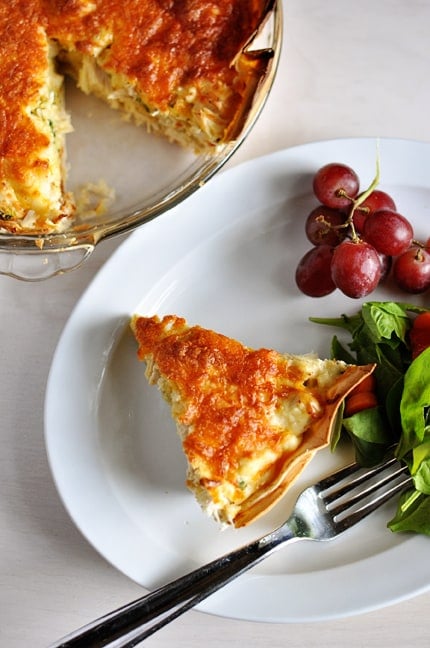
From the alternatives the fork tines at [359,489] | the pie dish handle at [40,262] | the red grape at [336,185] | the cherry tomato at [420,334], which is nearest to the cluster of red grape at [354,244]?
the red grape at [336,185]

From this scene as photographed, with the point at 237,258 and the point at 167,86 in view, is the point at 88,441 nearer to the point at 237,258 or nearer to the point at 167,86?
the point at 237,258

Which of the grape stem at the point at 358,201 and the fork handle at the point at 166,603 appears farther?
the grape stem at the point at 358,201

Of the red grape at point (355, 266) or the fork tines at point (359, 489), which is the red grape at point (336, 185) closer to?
the red grape at point (355, 266)

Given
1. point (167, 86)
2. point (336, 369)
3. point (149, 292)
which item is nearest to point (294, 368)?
point (336, 369)

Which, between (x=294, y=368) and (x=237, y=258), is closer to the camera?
(x=294, y=368)

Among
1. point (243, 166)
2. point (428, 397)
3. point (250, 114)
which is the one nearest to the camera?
point (428, 397)

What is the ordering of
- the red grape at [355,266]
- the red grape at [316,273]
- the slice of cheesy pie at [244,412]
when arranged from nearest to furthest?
the slice of cheesy pie at [244,412]
the red grape at [355,266]
the red grape at [316,273]
